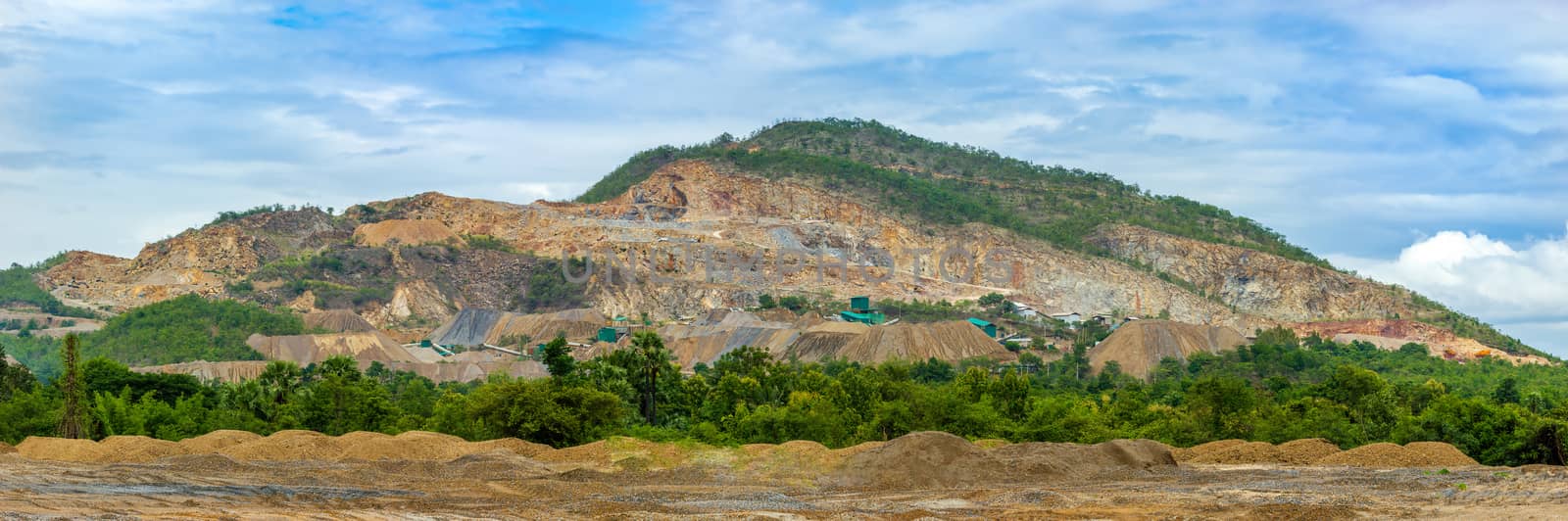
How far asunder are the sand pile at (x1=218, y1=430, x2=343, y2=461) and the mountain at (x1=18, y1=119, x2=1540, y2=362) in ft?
311

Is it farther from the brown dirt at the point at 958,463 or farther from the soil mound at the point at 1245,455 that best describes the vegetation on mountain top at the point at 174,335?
the soil mound at the point at 1245,455

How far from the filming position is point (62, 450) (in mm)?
49375

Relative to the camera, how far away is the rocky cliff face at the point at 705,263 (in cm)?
15312

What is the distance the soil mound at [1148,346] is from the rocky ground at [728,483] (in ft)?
196

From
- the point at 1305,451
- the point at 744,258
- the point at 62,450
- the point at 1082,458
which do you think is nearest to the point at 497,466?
the point at 62,450

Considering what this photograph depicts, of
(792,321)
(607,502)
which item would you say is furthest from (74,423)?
(792,321)

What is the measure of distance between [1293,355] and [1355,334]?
38.0 metres

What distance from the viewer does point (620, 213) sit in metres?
175

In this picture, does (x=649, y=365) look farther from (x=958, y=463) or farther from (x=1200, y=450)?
(x=1200, y=450)

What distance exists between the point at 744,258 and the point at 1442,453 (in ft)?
381

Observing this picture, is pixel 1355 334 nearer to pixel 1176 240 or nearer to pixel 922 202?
pixel 1176 240

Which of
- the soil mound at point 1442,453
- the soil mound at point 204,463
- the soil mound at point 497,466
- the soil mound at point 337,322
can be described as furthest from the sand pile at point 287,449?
the soil mound at point 337,322

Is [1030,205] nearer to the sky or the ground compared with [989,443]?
nearer to the sky

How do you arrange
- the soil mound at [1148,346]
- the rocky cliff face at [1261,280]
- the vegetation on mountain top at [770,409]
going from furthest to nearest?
the rocky cliff face at [1261,280]
the soil mound at [1148,346]
the vegetation on mountain top at [770,409]
